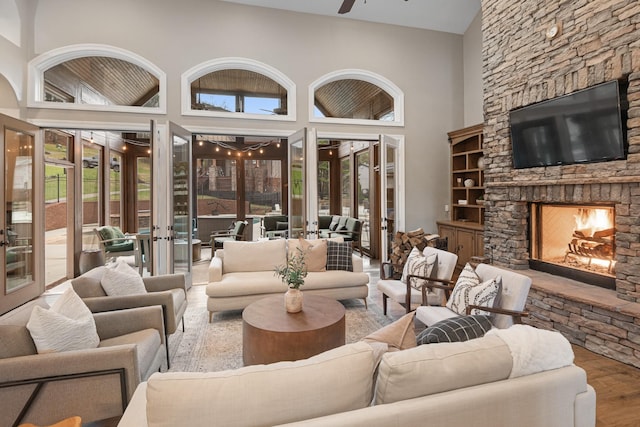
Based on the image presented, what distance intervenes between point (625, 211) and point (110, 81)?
23.6 feet

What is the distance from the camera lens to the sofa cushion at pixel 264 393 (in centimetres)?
109

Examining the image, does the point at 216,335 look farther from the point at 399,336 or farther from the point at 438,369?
the point at 438,369

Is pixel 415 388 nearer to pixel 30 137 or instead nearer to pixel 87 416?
pixel 87 416

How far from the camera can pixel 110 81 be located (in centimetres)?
571

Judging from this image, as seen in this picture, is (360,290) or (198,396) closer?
(198,396)

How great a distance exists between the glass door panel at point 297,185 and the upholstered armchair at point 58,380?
375cm

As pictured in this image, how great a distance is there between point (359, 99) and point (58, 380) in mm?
6066

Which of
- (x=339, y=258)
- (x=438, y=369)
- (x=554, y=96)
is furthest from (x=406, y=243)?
(x=438, y=369)

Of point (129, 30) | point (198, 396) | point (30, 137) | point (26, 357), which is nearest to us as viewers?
point (198, 396)

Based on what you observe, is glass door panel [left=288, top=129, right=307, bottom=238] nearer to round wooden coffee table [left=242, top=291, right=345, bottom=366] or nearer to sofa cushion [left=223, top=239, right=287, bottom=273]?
sofa cushion [left=223, top=239, right=287, bottom=273]

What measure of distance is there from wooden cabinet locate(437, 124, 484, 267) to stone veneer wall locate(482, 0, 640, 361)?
718 millimetres

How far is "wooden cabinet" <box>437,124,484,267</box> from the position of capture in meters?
5.76

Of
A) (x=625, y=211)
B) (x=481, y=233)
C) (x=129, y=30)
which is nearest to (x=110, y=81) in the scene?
(x=129, y=30)

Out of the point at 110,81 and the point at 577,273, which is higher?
the point at 110,81
